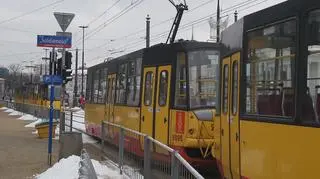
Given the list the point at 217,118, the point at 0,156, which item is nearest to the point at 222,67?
the point at 217,118

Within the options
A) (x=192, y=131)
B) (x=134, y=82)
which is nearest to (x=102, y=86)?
(x=134, y=82)

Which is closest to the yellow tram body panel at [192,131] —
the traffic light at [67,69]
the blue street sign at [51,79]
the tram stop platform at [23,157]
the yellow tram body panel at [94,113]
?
the tram stop platform at [23,157]

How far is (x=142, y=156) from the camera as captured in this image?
438 inches

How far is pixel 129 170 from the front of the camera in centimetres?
1241

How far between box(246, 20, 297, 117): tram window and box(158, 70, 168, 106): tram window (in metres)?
5.65

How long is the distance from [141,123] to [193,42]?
9.99 feet

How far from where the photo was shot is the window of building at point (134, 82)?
53.6ft

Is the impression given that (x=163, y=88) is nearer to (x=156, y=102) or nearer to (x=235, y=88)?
(x=156, y=102)

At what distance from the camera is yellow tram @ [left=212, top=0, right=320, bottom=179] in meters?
6.61

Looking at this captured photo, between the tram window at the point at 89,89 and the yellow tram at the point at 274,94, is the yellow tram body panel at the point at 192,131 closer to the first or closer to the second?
the yellow tram at the point at 274,94

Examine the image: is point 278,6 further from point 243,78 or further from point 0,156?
point 0,156

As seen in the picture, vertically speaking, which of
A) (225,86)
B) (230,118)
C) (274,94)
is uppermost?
(225,86)

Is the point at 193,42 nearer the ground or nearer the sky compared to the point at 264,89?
nearer the sky

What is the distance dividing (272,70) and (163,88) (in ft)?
22.2
